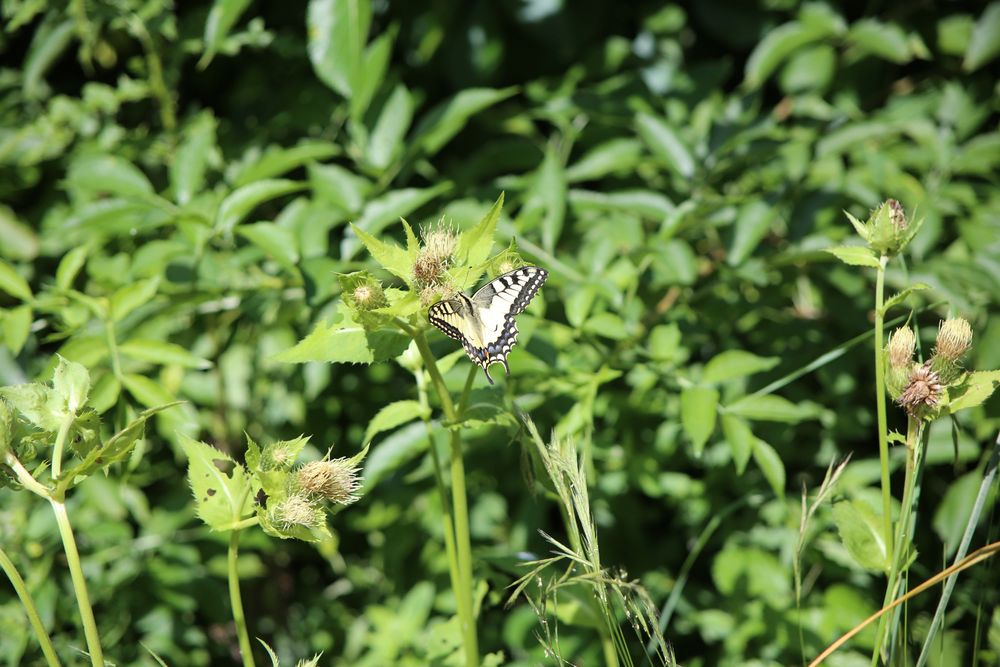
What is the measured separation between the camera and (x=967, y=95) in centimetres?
207

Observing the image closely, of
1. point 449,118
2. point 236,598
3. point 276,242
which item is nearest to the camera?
point 236,598

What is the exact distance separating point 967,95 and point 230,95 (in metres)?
1.75

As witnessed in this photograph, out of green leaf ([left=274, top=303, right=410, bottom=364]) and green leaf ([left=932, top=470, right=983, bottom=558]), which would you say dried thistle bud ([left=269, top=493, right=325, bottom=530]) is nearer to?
green leaf ([left=274, top=303, right=410, bottom=364])

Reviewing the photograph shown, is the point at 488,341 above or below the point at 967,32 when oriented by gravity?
below

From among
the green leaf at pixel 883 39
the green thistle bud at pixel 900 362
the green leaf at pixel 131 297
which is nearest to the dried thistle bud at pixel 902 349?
the green thistle bud at pixel 900 362

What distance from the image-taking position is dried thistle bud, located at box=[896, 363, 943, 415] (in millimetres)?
950

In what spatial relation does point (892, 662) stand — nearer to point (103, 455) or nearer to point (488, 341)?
point (488, 341)

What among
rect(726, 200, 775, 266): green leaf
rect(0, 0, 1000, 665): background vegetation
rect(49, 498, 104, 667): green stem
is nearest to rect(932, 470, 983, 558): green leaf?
rect(0, 0, 1000, 665): background vegetation

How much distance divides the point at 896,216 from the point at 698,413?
1.61 ft

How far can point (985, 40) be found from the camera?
200 cm

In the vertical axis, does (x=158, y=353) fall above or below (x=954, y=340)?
below

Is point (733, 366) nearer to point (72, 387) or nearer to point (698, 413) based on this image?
point (698, 413)

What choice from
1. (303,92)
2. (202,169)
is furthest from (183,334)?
(303,92)

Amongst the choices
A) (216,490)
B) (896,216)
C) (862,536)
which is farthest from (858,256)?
(216,490)
